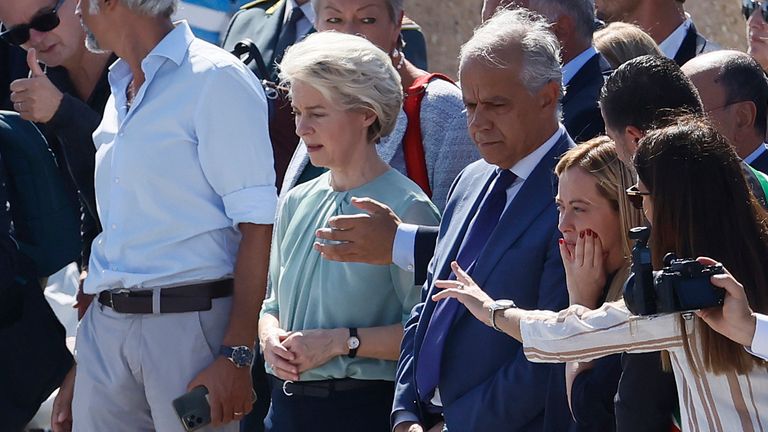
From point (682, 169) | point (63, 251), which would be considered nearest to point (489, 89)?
point (682, 169)

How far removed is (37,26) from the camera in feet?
16.8

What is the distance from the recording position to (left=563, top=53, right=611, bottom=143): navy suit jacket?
13.3ft

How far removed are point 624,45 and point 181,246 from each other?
177 centimetres

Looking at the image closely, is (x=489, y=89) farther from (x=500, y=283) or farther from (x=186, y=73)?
(x=186, y=73)

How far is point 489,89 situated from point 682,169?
3.22ft

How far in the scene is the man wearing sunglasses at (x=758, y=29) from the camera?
4525 millimetres

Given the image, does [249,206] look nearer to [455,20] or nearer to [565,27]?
[565,27]

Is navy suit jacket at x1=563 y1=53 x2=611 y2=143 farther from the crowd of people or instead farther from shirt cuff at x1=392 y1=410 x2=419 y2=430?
shirt cuff at x1=392 y1=410 x2=419 y2=430

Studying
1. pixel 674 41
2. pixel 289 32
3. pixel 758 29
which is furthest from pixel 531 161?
pixel 674 41

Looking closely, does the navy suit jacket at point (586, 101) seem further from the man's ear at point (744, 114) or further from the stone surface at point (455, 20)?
the stone surface at point (455, 20)

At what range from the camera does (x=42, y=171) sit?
4855 mm

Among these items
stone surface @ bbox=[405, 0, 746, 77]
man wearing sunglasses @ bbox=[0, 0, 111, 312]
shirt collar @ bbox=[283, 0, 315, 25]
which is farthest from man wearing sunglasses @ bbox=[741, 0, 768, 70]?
stone surface @ bbox=[405, 0, 746, 77]

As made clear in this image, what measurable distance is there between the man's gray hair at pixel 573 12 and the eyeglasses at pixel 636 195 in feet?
5.52

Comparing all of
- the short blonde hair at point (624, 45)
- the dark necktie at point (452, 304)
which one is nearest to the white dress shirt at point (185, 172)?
the dark necktie at point (452, 304)
